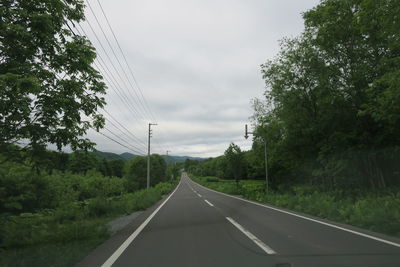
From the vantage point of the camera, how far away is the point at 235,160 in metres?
32.4

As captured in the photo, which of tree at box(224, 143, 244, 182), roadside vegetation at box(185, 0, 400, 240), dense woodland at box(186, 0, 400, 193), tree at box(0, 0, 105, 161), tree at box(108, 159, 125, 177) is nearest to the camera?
tree at box(0, 0, 105, 161)

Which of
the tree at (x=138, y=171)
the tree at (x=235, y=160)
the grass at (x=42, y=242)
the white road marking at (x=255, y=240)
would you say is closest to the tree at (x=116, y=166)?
the tree at (x=138, y=171)

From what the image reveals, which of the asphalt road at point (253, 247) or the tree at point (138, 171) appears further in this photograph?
the tree at point (138, 171)

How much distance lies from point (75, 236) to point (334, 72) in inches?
715

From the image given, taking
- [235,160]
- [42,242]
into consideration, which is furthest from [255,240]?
[235,160]

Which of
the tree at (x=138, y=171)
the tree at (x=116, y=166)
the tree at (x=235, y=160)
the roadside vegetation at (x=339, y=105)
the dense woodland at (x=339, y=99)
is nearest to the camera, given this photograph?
the roadside vegetation at (x=339, y=105)

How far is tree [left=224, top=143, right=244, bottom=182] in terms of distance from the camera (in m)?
32.3

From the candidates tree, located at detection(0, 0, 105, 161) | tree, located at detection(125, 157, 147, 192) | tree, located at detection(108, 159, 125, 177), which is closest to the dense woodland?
tree, located at detection(0, 0, 105, 161)

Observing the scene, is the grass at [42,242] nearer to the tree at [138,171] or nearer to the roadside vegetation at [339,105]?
the roadside vegetation at [339,105]

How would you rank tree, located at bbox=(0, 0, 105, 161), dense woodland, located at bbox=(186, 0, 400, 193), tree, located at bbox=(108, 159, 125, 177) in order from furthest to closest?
tree, located at bbox=(108, 159, 125, 177) < dense woodland, located at bbox=(186, 0, 400, 193) < tree, located at bbox=(0, 0, 105, 161)

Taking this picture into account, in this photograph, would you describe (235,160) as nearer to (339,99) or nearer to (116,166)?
(339,99)

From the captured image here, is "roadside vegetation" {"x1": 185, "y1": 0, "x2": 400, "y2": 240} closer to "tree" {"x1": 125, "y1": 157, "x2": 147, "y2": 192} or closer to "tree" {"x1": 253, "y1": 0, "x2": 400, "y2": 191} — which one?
"tree" {"x1": 253, "y1": 0, "x2": 400, "y2": 191}

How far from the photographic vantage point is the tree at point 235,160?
32344 millimetres

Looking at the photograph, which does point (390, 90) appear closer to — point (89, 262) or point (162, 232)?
point (162, 232)
